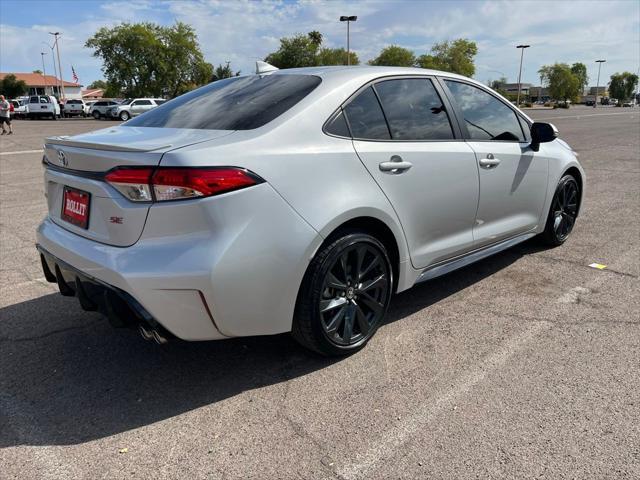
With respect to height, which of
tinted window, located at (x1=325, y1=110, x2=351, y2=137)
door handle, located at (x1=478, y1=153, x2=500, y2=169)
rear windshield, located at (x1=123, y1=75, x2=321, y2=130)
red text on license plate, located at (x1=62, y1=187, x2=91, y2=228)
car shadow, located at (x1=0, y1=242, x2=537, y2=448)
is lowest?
car shadow, located at (x1=0, y1=242, x2=537, y2=448)

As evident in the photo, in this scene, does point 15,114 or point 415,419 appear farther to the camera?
point 15,114

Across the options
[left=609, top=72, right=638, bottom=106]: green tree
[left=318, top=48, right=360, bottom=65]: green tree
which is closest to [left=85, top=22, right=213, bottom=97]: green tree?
[left=318, top=48, right=360, bottom=65]: green tree

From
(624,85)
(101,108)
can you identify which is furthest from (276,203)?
(624,85)

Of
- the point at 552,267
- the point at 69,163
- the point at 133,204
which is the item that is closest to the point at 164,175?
the point at 133,204

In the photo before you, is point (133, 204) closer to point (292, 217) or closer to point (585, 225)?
point (292, 217)

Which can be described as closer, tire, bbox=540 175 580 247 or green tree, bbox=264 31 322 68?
tire, bbox=540 175 580 247

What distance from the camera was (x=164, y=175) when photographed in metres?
Answer: 2.41

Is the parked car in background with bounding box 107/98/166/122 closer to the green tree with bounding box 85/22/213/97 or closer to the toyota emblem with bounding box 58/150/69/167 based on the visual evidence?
the green tree with bounding box 85/22/213/97

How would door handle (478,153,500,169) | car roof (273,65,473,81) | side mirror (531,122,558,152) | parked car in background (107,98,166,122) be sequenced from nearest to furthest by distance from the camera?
car roof (273,65,473,81) < door handle (478,153,500,169) < side mirror (531,122,558,152) < parked car in background (107,98,166,122)

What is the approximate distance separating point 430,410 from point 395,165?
55.6 inches

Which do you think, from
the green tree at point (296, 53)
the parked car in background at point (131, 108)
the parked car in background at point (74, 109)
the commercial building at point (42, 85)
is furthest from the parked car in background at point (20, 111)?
the commercial building at point (42, 85)

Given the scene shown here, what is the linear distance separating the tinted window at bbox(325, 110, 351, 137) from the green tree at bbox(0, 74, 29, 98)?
10208 centimetres

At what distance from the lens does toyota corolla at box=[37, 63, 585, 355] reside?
243 cm

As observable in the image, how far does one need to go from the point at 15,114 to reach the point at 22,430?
5324 cm
